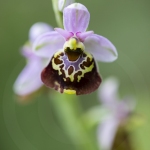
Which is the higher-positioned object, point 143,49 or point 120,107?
point 143,49

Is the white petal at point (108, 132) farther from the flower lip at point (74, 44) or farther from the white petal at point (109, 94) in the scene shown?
the flower lip at point (74, 44)

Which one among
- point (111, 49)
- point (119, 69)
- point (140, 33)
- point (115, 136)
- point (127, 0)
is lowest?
point (115, 136)

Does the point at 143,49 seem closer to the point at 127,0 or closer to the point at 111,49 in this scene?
the point at 127,0

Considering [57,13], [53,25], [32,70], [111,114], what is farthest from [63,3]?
[53,25]

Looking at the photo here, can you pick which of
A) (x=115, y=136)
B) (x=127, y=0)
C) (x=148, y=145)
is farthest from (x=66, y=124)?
(x=127, y=0)

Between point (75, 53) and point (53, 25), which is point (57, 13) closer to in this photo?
point (75, 53)

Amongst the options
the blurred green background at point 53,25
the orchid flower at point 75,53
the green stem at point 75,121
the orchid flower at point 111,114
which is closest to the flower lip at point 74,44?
the orchid flower at point 75,53

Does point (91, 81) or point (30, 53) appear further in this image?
point (30, 53)

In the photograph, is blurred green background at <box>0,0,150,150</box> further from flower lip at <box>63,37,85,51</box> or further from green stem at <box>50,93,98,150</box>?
flower lip at <box>63,37,85,51</box>
